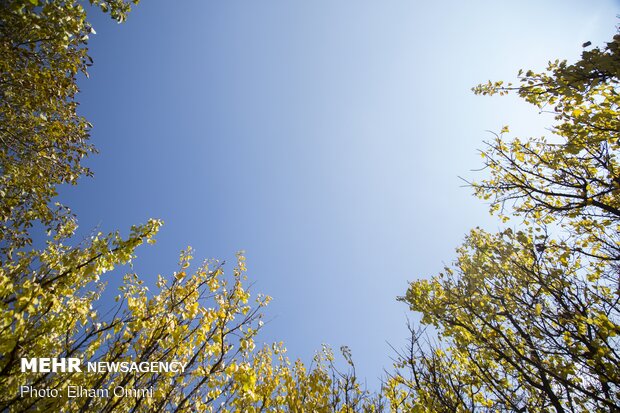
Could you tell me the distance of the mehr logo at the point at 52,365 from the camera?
2.86 m

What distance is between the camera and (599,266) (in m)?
6.11

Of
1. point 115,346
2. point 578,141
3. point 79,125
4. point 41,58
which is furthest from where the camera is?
point 79,125

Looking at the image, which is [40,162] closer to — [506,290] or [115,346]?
[115,346]

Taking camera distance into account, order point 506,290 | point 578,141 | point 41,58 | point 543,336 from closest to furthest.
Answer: point 578,141, point 543,336, point 41,58, point 506,290

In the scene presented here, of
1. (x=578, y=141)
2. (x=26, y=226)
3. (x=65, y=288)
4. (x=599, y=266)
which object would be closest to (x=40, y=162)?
(x=26, y=226)

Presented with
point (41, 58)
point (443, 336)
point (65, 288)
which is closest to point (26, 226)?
point (41, 58)

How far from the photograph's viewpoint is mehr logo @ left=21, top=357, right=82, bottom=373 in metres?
2.86

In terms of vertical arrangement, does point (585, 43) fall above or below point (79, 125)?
below

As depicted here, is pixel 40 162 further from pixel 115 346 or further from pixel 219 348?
pixel 219 348

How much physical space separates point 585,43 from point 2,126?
991 centimetres

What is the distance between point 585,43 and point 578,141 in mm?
1538

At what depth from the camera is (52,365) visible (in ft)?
9.55

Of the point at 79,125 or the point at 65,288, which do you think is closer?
the point at 65,288

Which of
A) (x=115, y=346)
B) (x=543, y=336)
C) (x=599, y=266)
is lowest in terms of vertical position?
(x=115, y=346)
